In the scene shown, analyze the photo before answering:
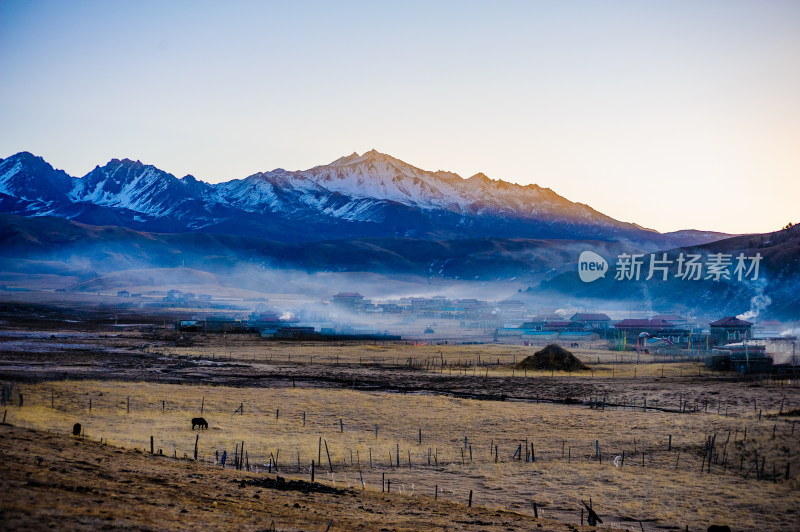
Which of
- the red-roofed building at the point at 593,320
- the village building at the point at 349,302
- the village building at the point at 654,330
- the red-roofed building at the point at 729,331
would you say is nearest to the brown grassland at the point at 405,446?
the red-roofed building at the point at 729,331

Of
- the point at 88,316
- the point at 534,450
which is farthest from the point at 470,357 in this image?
the point at 88,316

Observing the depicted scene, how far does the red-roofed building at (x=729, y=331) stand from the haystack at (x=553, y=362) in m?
28.9

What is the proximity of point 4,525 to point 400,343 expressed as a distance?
81499 mm

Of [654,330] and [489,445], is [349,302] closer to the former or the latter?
[654,330]

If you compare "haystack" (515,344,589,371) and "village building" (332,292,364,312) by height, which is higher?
"village building" (332,292,364,312)

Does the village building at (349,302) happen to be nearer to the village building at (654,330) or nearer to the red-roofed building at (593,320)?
the red-roofed building at (593,320)

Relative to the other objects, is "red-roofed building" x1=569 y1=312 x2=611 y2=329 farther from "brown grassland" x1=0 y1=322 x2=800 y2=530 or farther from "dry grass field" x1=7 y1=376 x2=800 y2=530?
"dry grass field" x1=7 y1=376 x2=800 y2=530

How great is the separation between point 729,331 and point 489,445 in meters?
64.2

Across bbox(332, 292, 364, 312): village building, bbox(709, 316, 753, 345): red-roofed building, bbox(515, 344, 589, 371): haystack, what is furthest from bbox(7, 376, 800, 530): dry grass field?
bbox(332, 292, 364, 312): village building

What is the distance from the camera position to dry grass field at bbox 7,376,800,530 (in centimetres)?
2369

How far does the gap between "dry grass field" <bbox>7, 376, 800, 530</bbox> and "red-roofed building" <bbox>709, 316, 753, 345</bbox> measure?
48.1m

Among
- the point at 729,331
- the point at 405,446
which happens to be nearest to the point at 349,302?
the point at 729,331

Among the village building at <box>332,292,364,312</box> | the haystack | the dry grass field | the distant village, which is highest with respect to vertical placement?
the village building at <box>332,292,364,312</box>

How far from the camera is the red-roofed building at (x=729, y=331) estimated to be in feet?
275
